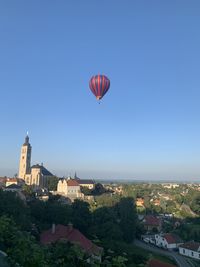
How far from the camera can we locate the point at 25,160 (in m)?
88.0

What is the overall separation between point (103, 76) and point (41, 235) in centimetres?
1614

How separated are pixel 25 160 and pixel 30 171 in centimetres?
327


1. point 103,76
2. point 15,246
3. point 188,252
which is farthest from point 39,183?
point 15,246

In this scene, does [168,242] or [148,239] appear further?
[148,239]

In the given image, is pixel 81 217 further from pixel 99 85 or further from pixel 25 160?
pixel 25 160

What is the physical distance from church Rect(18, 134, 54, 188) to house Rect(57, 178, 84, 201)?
6.85m

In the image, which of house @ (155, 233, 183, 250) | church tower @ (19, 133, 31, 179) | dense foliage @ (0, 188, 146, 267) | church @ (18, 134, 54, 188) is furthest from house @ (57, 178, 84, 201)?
house @ (155, 233, 183, 250)

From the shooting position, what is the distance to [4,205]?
102ft

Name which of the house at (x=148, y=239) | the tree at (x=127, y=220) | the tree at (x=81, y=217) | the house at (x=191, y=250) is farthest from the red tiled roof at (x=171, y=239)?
the tree at (x=81, y=217)

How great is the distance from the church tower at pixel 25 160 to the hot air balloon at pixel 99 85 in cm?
5992

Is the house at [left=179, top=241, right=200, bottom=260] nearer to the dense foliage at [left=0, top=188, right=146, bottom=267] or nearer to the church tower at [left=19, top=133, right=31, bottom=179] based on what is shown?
A: the dense foliage at [left=0, top=188, right=146, bottom=267]

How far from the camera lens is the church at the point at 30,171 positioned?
3253 inches

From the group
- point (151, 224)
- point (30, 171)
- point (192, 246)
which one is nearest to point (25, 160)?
point (30, 171)

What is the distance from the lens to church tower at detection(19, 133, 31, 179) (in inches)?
3457
